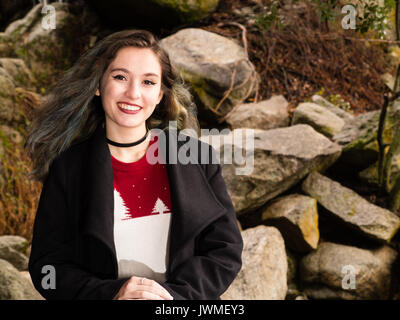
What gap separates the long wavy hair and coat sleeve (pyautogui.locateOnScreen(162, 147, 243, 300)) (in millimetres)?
Answer: 528

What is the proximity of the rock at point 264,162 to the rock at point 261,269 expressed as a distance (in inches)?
12.9

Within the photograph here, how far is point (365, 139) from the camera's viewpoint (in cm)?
350

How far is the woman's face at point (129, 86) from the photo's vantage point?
143cm

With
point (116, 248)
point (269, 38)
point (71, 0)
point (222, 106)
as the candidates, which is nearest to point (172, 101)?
point (116, 248)

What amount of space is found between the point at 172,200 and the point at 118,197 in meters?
0.21

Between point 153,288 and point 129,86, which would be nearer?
point 153,288

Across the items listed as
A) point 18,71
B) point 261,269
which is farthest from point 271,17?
point 18,71

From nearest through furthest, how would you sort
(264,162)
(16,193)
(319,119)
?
(264,162), (319,119), (16,193)

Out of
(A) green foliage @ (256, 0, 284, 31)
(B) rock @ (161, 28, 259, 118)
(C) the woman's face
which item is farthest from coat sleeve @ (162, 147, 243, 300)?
(B) rock @ (161, 28, 259, 118)

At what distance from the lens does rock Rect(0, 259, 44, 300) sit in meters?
2.25

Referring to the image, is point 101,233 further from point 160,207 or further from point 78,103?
point 78,103

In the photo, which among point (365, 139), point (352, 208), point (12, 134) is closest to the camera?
point (352, 208)

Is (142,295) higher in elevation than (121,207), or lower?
lower

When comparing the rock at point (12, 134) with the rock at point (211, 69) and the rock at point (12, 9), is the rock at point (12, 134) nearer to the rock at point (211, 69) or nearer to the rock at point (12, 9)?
the rock at point (211, 69)
